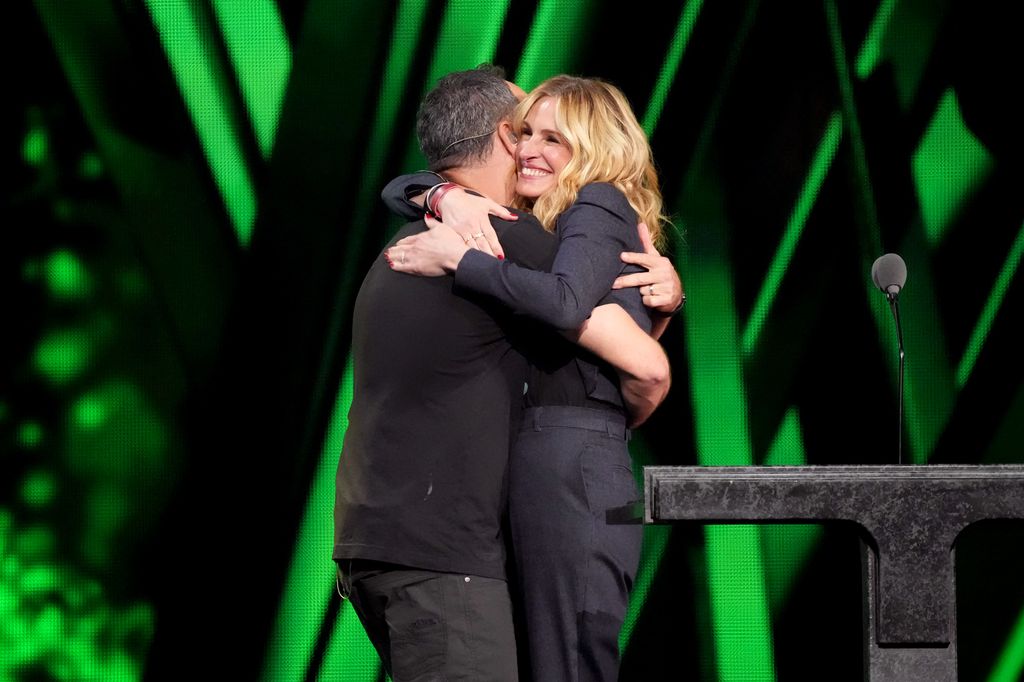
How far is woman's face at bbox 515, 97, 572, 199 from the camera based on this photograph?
187 cm

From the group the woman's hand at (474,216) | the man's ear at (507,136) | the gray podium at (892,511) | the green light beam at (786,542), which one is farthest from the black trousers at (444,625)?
the green light beam at (786,542)

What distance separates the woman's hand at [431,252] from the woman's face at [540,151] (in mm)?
216

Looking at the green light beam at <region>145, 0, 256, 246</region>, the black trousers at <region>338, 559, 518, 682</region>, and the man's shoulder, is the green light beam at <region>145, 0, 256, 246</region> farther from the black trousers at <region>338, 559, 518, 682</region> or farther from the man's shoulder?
the black trousers at <region>338, 559, 518, 682</region>

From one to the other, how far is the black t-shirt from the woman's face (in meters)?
0.17

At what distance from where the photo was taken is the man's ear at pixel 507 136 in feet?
6.20

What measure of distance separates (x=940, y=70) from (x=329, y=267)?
1.60 meters

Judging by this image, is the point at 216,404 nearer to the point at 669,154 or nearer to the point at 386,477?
the point at 669,154

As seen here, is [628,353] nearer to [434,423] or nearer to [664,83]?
[434,423]

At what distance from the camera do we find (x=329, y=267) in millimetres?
3096

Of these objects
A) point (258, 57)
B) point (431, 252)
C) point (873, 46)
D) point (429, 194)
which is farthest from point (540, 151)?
point (873, 46)

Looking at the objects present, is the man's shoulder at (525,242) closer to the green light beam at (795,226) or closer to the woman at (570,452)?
the woman at (570,452)

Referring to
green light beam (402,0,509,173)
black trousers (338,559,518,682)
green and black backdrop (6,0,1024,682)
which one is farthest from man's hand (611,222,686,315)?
green light beam (402,0,509,173)

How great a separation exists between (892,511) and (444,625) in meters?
0.67

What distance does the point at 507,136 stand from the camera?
1.90m
